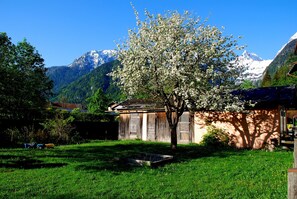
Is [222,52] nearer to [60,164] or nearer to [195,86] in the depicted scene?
[195,86]

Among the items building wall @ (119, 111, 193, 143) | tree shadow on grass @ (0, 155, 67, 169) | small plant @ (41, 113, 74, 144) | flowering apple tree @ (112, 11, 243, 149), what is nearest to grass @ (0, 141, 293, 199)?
tree shadow on grass @ (0, 155, 67, 169)

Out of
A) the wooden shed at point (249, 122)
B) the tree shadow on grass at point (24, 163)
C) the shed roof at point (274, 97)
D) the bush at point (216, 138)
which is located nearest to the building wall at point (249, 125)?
the wooden shed at point (249, 122)

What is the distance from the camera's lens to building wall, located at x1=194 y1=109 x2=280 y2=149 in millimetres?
18453

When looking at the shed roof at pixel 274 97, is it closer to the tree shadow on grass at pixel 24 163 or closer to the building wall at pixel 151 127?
the building wall at pixel 151 127

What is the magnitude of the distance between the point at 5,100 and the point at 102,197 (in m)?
7.80

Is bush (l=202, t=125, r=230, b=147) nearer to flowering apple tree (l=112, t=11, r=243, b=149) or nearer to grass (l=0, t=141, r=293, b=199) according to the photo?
flowering apple tree (l=112, t=11, r=243, b=149)

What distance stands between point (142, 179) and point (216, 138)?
11.7m

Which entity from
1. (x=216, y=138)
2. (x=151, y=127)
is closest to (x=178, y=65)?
(x=216, y=138)

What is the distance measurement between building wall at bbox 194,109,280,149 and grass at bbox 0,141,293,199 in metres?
5.49

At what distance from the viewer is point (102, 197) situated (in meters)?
7.85

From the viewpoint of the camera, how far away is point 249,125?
63.8 feet

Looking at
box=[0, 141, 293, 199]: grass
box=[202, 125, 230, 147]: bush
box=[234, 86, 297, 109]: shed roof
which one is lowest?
box=[0, 141, 293, 199]: grass

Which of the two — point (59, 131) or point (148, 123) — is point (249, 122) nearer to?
point (148, 123)

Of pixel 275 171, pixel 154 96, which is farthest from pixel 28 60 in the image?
pixel 275 171
